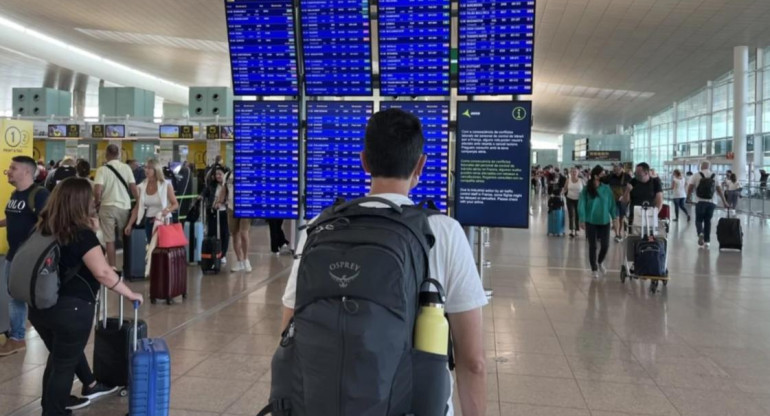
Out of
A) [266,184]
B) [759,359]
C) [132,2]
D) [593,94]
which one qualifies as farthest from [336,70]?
[593,94]

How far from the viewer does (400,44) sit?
505 cm

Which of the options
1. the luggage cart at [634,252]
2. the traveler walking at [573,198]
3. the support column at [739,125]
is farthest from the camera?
the support column at [739,125]

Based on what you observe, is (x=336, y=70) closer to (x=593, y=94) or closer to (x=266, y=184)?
(x=266, y=184)

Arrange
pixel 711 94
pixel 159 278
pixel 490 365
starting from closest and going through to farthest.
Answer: pixel 490 365 → pixel 159 278 → pixel 711 94

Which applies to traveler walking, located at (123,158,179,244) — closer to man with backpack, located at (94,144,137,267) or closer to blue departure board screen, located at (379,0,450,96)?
man with backpack, located at (94,144,137,267)

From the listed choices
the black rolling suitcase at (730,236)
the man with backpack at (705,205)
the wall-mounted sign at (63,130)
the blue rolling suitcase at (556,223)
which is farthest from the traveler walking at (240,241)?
the wall-mounted sign at (63,130)

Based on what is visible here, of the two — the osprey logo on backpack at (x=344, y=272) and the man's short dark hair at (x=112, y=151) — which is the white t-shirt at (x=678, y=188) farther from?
the osprey logo on backpack at (x=344, y=272)

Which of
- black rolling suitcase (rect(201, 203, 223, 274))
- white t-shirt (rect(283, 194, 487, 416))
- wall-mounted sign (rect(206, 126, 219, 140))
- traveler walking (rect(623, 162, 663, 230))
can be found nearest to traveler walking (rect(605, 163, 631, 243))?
traveler walking (rect(623, 162, 663, 230))

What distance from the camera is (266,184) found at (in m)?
5.48

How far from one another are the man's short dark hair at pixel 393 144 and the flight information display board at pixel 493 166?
3688 mm

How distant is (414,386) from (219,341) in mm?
4561

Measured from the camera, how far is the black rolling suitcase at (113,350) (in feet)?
13.9

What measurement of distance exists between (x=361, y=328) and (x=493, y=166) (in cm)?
421

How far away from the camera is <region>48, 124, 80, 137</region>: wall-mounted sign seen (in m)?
20.9
